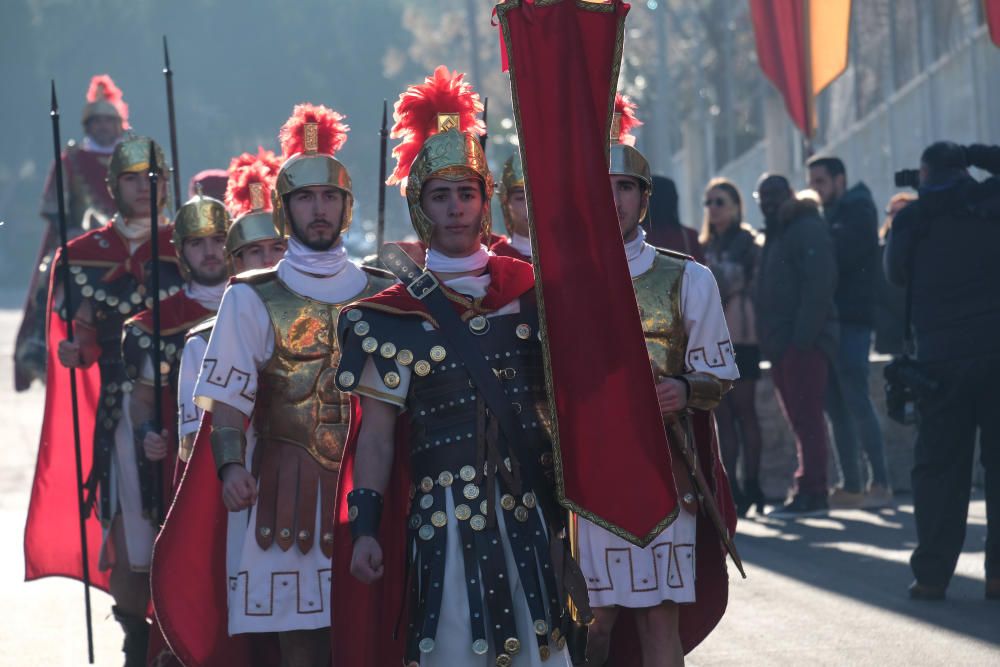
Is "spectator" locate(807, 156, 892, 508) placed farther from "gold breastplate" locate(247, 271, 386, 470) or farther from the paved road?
"gold breastplate" locate(247, 271, 386, 470)

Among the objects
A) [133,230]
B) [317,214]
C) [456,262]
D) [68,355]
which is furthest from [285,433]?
[133,230]

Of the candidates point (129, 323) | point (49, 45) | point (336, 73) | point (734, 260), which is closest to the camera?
point (129, 323)

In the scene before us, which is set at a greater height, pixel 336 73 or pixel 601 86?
pixel 336 73

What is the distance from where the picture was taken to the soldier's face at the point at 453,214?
5.42 meters

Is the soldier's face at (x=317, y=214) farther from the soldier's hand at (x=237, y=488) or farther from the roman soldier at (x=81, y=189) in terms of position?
the roman soldier at (x=81, y=189)

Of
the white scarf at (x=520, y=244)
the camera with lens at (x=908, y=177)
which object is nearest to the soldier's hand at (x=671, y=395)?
the white scarf at (x=520, y=244)

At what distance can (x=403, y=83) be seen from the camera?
69.1m

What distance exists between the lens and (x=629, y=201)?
6.41m

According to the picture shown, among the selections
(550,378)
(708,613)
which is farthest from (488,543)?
(708,613)

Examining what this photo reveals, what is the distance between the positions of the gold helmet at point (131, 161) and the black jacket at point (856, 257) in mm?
4945

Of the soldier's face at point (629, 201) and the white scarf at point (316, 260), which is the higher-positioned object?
the soldier's face at point (629, 201)

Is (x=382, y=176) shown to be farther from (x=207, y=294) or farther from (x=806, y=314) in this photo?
(x=806, y=314)

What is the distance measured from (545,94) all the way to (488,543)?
3.60 ft

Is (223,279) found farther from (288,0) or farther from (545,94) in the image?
(288,0)
